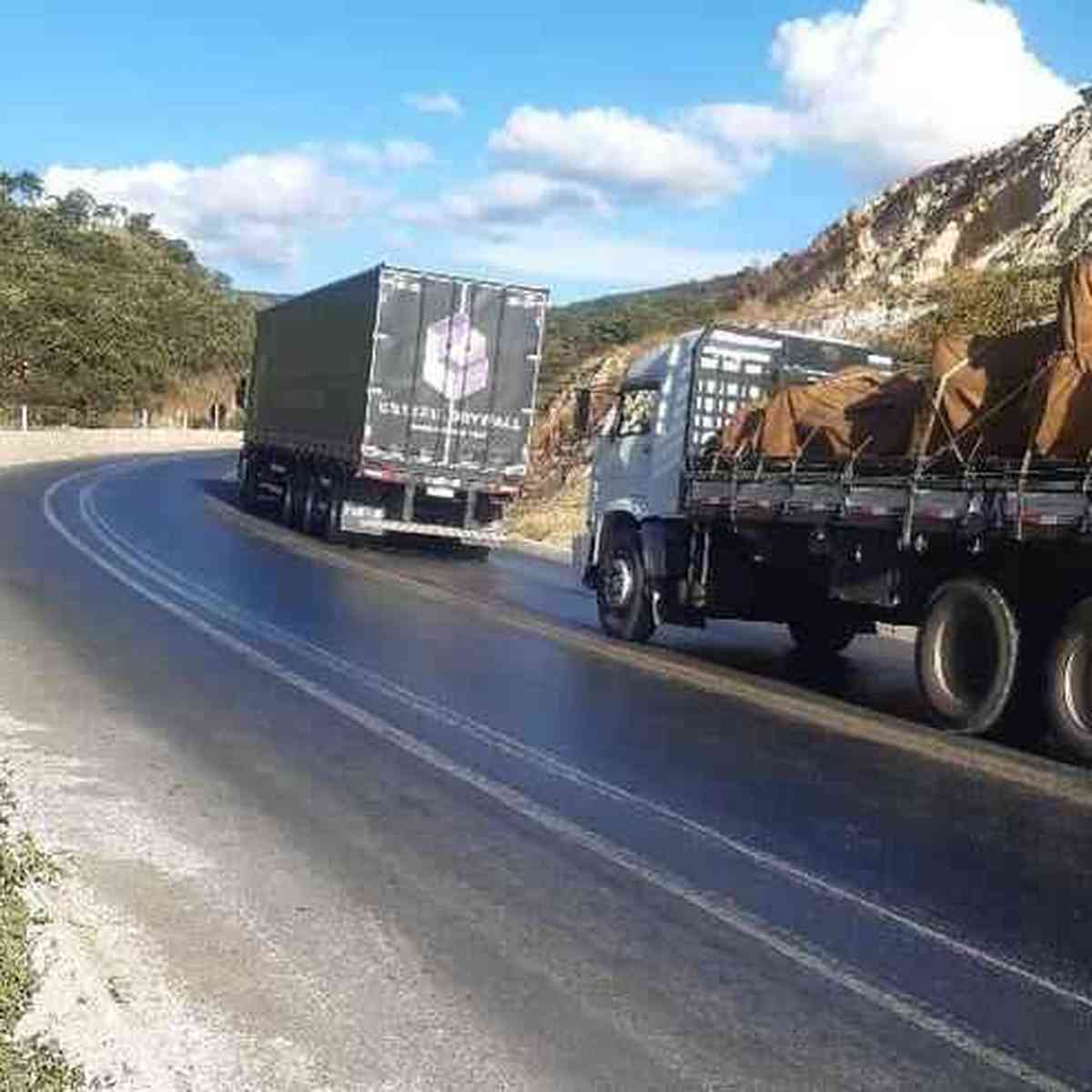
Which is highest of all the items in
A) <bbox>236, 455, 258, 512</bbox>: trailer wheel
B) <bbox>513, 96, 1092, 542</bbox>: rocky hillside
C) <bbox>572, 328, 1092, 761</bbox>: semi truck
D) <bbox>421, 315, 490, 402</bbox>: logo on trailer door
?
<bbox>513, 96, 1092, 542</bbox>: rocky hillside

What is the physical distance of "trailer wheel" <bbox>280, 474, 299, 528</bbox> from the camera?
1093 inches

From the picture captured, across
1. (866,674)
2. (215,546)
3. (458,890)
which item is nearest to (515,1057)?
(458,890)

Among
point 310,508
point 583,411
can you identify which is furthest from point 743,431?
point 310,508

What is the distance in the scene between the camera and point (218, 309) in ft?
323

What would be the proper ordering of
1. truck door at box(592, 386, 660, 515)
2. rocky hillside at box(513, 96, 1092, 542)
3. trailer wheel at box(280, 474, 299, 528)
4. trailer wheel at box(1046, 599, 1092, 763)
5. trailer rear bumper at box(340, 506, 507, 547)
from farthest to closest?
rocky hillside at box(513, 96, 1092, 542), trailer wheel at box(280, 474, 299, 528), trailer rear bumper at box(340, 506, 507, 547), truck door at box(592, 386, 660, 515), trailer wheel at box(1046, 599, 1092, 763)

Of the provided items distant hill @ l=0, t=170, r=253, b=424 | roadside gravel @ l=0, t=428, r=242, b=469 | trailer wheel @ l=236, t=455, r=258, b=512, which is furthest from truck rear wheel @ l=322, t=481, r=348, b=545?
distant hill @ l=0, t=170, r=253, b=424

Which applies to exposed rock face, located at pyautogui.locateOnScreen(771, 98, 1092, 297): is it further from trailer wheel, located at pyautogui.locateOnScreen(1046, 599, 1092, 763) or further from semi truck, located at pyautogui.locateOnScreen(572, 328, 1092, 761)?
trailer wheel, located at pyautogui.locateOnScreen(1046, 599, 1092, 763)

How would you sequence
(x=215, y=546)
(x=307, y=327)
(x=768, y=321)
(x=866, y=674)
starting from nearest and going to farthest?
(x=866, y=674)
(x=215, y=546)
(x=307, y=327)
(x=768, y=321)

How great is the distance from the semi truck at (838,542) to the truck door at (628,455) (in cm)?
2

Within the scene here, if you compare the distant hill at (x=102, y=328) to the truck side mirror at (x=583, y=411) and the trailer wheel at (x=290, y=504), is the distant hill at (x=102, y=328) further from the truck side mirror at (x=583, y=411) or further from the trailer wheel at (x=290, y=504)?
the truck side mirror at (x=583, y=411)

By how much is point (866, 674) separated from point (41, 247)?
7993 centimetres

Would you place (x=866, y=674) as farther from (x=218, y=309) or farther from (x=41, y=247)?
(x=218, y=309)

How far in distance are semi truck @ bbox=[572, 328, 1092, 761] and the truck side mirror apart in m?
0.04

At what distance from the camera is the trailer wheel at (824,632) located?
1505cm
